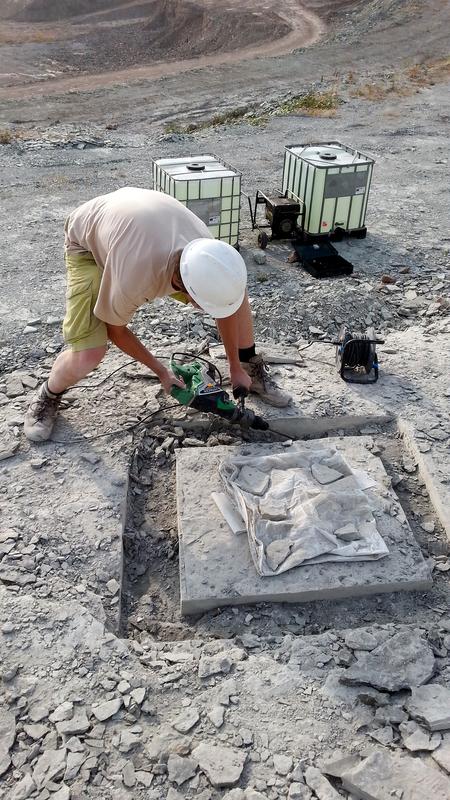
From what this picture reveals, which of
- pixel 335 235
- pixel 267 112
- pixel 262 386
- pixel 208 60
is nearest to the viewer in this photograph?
pixel 262 386

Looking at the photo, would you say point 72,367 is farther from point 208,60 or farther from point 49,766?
point 208,60

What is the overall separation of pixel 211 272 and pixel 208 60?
1897cm

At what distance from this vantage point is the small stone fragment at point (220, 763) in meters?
2.26

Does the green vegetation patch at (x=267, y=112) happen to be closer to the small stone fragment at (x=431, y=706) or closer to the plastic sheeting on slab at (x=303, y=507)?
the plastic sheeting on slab at (x=303, y=507)

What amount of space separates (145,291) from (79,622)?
1.53 meters

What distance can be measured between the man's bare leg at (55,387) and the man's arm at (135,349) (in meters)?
0.12

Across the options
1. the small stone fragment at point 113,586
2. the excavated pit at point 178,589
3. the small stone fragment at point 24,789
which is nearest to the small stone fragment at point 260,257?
the excavated pit at point 178,589

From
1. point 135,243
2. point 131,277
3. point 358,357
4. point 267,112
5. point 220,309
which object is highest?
point 135,243

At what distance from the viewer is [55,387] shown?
148 inches

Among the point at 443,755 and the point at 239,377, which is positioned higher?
the point at 239,377

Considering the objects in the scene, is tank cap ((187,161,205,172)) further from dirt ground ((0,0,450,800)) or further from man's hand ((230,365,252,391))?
man's hand ((230,365,252,391))

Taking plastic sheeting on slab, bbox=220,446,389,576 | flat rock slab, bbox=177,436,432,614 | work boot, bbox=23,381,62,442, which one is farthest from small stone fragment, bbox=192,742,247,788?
work boot, bbox=23,381,62,442

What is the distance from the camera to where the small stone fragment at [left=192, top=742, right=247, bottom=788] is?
88.8 inches

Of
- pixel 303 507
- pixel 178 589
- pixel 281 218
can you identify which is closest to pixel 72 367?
pixel 178 589
